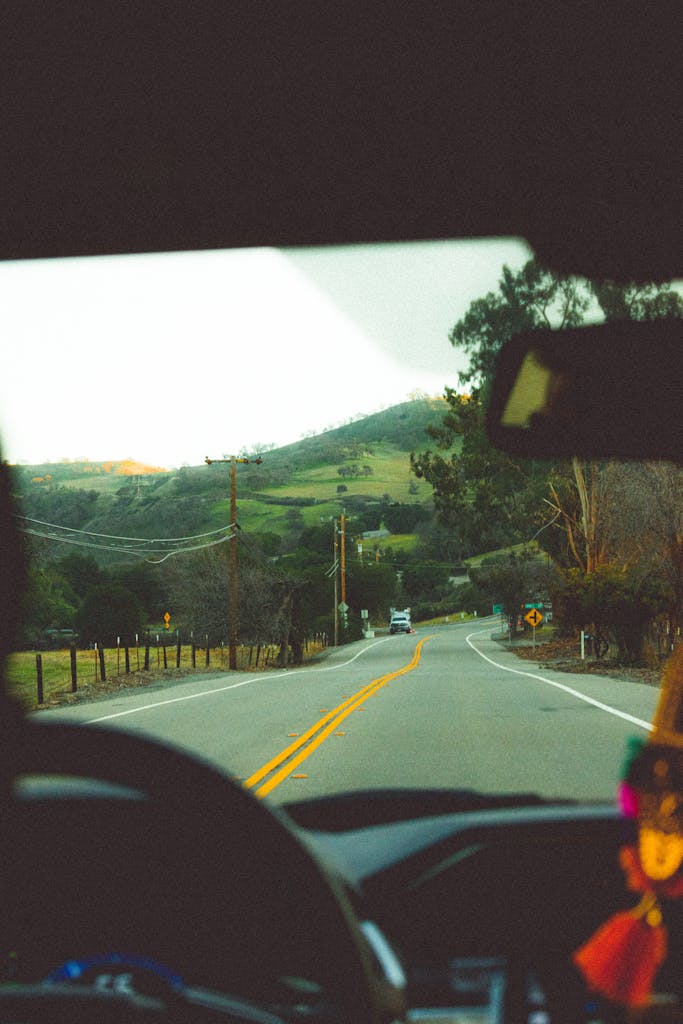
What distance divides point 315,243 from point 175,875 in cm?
216

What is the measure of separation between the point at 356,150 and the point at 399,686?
62.1 feet

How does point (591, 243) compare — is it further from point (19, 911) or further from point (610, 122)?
point (19, 911)

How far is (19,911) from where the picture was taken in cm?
149

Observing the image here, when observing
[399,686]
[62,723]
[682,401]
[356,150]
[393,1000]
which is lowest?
[399,686]

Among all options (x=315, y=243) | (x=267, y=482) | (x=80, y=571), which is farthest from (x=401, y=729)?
(x=315, y=243)

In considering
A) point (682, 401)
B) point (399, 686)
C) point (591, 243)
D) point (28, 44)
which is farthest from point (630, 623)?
point (399, 686)

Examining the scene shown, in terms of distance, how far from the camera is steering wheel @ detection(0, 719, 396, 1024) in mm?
1264

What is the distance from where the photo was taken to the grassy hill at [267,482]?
149 inches

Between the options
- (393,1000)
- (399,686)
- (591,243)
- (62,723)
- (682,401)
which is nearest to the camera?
(62,723)

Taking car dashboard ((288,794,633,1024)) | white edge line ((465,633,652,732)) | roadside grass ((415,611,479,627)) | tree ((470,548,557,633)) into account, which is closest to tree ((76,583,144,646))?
tree ((470,548,557,633))

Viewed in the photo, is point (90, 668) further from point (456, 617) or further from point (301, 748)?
point (456, 617)

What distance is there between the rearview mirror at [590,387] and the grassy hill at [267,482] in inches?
35.4

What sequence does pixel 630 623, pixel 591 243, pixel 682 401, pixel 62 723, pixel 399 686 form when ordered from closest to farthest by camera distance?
pixel 62 723, pixel 682 401, pixel 591 243, pixel 630 623, pixel 399 686

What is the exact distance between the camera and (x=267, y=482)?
400cm
